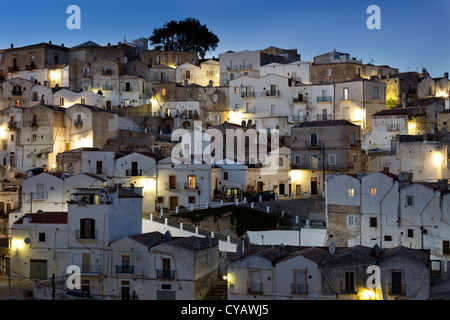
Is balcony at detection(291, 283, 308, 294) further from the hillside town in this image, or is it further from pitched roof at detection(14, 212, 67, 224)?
pitched roof at detection(14, 212, 67, 224)

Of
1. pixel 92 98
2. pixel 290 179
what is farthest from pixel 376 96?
pixel 92 98

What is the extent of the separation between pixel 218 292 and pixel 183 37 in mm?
60813

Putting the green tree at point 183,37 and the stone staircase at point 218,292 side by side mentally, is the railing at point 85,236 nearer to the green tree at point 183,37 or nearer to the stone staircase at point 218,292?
the stone staircase at point 218,292

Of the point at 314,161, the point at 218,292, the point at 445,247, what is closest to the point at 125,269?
the point at 218,292

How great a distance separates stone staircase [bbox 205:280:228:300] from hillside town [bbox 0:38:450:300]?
0.12 meters

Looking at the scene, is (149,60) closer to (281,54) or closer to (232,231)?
(281,54)

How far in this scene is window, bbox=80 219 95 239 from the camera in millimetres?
39250

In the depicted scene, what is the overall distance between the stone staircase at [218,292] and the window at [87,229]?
771cm

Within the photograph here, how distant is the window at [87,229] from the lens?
39250mm

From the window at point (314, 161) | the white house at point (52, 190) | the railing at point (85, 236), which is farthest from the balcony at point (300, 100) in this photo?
the railing at point (85, 236)

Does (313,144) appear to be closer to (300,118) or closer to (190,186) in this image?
(300,118)

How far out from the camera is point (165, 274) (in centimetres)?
3653

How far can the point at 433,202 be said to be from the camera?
4081cm

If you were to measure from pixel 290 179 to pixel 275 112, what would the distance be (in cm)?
1330
